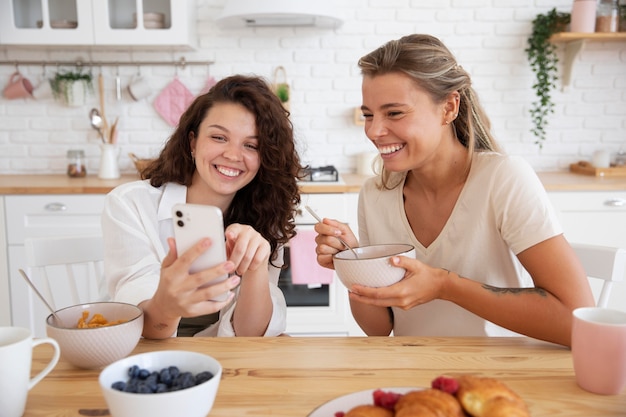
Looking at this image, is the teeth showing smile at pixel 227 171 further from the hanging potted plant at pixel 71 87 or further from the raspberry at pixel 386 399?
the hanging potted plant at pixel 71 87

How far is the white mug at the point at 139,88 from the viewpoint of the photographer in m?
3.22

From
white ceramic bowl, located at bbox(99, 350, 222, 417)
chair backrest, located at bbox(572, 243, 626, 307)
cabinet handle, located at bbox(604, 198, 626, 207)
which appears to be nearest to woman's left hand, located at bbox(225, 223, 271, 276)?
white ceramic bowl, located at bbox(99, 350, 222, 417)

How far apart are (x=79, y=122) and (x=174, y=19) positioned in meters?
0.89

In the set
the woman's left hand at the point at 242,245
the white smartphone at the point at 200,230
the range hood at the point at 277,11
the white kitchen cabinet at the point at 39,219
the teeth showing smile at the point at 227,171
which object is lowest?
the white kitchen cabinet at the point at 39,219

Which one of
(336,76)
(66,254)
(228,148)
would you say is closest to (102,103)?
(336,76)

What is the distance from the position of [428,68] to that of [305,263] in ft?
5.28

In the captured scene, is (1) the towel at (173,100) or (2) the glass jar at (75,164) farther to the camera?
(1) the towel at (173,100)

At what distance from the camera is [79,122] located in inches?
130

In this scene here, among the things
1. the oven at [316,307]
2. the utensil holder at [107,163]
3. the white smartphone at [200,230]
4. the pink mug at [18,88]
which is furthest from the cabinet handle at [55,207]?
the white smartphone at [200,230]

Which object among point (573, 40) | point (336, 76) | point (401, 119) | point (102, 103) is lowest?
point (401, 119)

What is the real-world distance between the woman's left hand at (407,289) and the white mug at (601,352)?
0.94 ft

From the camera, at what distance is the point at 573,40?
3.20m

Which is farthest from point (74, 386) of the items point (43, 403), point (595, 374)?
Result: point (595, 374)

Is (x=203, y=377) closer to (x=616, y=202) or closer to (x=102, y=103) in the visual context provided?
(x=616, y=202)
